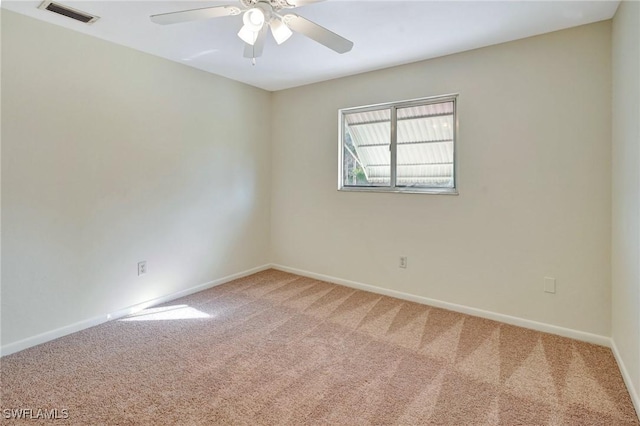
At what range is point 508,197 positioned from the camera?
279 centimetres

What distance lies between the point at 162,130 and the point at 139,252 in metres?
1.18

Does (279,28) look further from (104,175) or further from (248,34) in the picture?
(104,175)

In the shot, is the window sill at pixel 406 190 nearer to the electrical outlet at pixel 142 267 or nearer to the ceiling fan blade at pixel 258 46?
the ceiling fan blade at pixel 258 46

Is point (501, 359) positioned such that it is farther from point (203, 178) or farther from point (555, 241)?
point (203, 178)

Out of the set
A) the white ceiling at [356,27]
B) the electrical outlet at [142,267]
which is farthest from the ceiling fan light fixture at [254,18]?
the electrical outlet at [142,267]

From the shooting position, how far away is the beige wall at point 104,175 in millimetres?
2326

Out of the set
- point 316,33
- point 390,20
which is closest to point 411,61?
point 390,20

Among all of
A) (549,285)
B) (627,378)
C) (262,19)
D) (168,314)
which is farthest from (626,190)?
(168,314)

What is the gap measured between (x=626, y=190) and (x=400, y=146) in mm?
1869

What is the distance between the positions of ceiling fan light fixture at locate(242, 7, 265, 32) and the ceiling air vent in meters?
1.41

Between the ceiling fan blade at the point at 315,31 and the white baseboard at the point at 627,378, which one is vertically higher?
the ceiling fan blade at the point at 315,31

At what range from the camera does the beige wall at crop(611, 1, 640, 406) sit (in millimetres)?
1836

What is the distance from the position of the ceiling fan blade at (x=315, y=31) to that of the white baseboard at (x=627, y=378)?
2530 millimetres

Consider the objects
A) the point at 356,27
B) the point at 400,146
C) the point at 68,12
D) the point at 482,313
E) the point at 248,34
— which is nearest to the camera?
the point at 248,34
